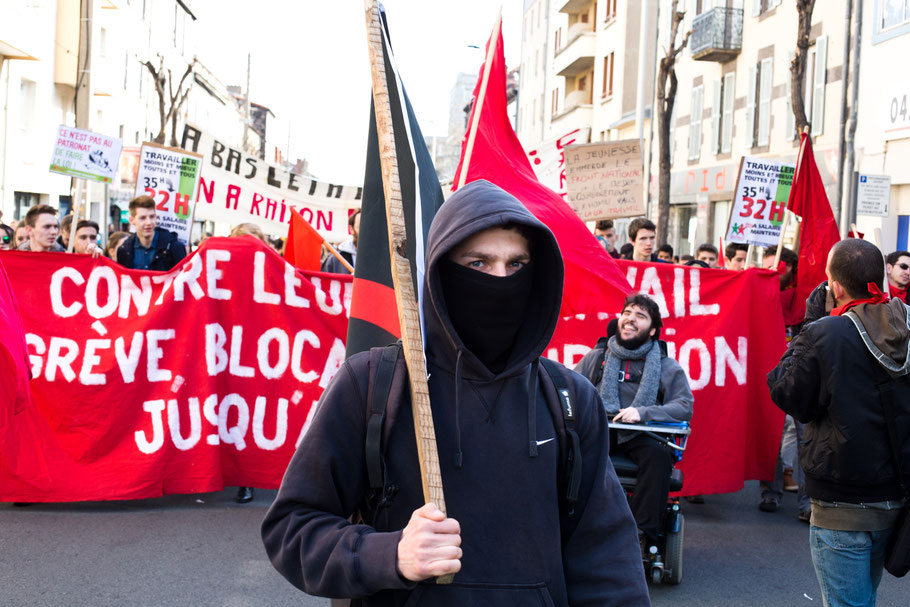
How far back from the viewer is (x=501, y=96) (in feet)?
18.7

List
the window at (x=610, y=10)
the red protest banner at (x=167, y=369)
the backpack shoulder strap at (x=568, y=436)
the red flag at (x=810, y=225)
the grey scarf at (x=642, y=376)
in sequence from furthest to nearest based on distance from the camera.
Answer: the window at (x=610, y=10)
the red flag at (x=810, y=225)
the red protest banner at (x=167, y=369)
the grey scarf at (x=642, y=376)
the backpack shoulder strap at (x=568, y=436)

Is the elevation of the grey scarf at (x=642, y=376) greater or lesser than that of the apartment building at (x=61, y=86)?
lesser

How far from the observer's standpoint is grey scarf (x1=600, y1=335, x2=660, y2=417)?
6102 mm

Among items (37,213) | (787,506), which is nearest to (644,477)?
(787,506)

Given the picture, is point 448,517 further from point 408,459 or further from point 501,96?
point 501,96

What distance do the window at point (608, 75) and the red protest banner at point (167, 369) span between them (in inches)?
1363

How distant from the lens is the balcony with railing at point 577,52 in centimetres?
4194

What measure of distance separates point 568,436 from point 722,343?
571 centimetres

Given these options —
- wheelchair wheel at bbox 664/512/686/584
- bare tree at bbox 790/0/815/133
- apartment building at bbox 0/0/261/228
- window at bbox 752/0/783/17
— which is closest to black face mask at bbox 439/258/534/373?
wheelchair wheel at bbox 664/512/686/584

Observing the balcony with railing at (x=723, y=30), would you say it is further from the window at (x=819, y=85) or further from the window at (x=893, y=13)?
the window at (x=893, y=13)

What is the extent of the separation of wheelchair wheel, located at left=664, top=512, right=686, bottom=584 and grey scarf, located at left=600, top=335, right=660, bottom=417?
29.2 inches

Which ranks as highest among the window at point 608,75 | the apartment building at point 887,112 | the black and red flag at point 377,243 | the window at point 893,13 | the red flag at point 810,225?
the window at point 608,75

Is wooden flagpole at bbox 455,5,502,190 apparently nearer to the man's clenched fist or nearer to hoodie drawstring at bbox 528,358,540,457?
hoodie drawstring at bbox 528,358,540,457

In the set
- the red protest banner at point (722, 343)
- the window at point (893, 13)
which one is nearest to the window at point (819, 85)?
the window at point (893, 13)
